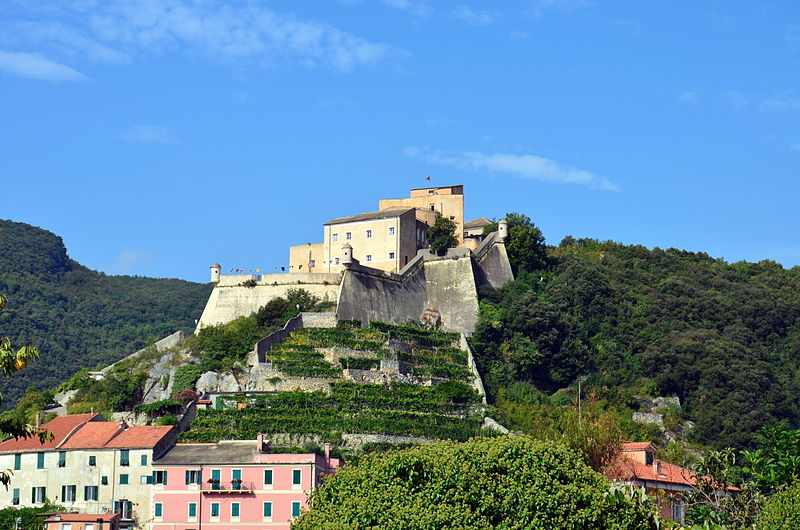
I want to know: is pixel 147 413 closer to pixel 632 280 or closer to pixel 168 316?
pixel 632 280

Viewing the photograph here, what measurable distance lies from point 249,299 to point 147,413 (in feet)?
45.0

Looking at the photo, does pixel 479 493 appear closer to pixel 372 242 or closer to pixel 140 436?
pixel 140 436

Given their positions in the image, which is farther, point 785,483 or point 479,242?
point 479,242

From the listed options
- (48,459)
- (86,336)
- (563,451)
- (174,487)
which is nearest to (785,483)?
(563,451)

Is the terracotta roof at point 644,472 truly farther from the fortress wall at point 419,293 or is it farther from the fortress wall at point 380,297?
the fortress wall at point 380,297

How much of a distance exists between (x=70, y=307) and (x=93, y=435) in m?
71.8

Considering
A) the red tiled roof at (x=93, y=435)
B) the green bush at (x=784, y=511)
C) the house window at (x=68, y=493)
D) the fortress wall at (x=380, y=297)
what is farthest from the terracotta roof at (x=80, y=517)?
the green bush at (x=784, y=511)

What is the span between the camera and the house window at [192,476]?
62.5m

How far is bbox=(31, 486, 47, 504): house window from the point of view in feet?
209

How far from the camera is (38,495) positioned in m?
64.0

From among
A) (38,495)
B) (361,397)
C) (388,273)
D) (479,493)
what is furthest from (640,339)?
(479,493)

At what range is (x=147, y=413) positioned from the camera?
71250 millimetres

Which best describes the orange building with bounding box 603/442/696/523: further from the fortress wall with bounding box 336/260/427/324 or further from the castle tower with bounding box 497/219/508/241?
the castle tower with bounding box 497/219/508/241

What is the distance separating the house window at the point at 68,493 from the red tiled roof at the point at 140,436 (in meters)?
2.55
